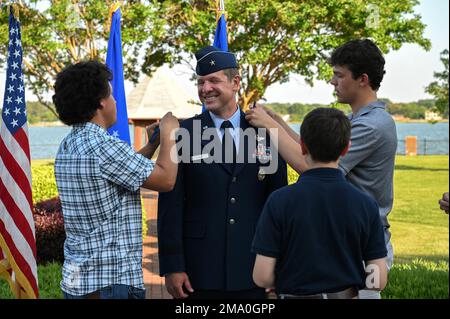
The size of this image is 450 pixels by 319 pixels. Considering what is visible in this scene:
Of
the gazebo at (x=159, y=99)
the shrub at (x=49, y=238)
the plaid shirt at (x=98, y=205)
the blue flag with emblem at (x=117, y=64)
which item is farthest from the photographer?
the gazebo at (x=159, y=99)

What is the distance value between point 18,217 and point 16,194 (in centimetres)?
21

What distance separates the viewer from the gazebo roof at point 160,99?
1977cm

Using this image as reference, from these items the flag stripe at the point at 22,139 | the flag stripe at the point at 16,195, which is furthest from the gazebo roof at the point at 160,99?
the flag stripe at the point at 16,195

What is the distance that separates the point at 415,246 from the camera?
38.1 feet

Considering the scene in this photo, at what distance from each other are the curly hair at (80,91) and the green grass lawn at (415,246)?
171 inches

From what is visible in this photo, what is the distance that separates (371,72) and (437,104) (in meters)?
25.4

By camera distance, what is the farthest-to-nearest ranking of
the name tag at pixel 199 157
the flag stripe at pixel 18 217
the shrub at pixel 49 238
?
the shrub at pixel 49 238 < the flag stripe at pixel 18 217 < the name tag at pixel 199 157

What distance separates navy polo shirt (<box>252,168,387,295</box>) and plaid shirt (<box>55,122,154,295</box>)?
0.79 metres

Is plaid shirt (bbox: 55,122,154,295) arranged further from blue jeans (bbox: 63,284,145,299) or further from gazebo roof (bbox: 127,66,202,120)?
gazebo roof (bbox: 127,66,202,120)

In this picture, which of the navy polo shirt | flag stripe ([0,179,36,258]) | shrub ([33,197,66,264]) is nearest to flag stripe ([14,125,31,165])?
flag stripe ([0,179,36,258])

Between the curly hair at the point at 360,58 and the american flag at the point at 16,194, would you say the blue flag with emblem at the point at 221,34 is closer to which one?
the american flag at the point at 16,194

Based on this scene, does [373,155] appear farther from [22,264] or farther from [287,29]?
[287,29]

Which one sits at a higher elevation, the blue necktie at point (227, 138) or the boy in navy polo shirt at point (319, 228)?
the blue necktie at point (227, 138)
